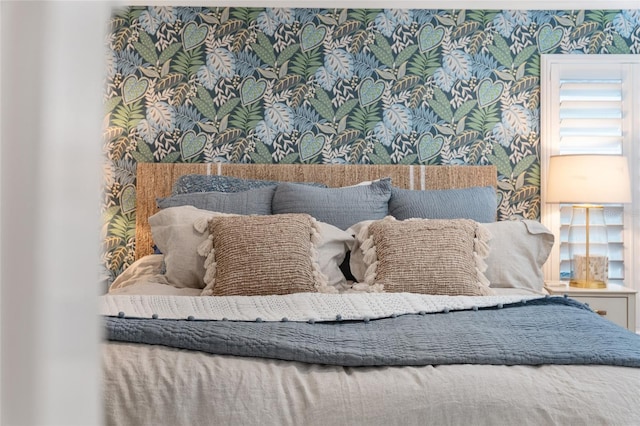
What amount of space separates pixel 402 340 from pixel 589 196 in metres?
1.98

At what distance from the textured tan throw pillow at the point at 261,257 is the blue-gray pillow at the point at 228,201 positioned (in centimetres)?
40

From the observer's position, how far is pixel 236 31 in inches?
144

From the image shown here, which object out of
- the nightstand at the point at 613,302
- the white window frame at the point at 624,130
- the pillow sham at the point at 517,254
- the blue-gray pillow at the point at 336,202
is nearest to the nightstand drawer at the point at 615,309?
the nightstand at the point at 613,302

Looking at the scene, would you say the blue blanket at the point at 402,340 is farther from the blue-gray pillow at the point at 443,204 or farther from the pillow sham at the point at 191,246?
the blue-gray pillow at the point at 443,204

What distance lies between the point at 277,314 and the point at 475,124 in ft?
7.00

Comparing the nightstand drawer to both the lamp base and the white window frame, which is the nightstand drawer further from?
the white window frame

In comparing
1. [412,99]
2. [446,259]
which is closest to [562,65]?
[412,99]

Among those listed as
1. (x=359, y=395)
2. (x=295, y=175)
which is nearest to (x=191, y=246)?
(x=295, y=175)

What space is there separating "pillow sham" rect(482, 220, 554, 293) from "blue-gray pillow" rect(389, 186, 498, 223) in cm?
28

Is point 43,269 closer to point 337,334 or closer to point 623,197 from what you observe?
point 337,334

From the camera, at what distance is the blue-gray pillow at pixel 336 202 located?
3.02 m

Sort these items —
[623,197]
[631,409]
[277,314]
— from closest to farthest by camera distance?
[631,409] → [277,314] → [623,197]

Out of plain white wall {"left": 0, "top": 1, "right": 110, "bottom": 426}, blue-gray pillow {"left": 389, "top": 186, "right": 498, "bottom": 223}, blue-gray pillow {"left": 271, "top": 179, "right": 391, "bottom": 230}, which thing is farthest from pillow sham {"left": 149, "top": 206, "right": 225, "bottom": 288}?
plain white wall {"left": 0, "top": 1, "right": 110, "bottom": 426}

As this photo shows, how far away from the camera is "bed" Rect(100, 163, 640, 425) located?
1.47m
